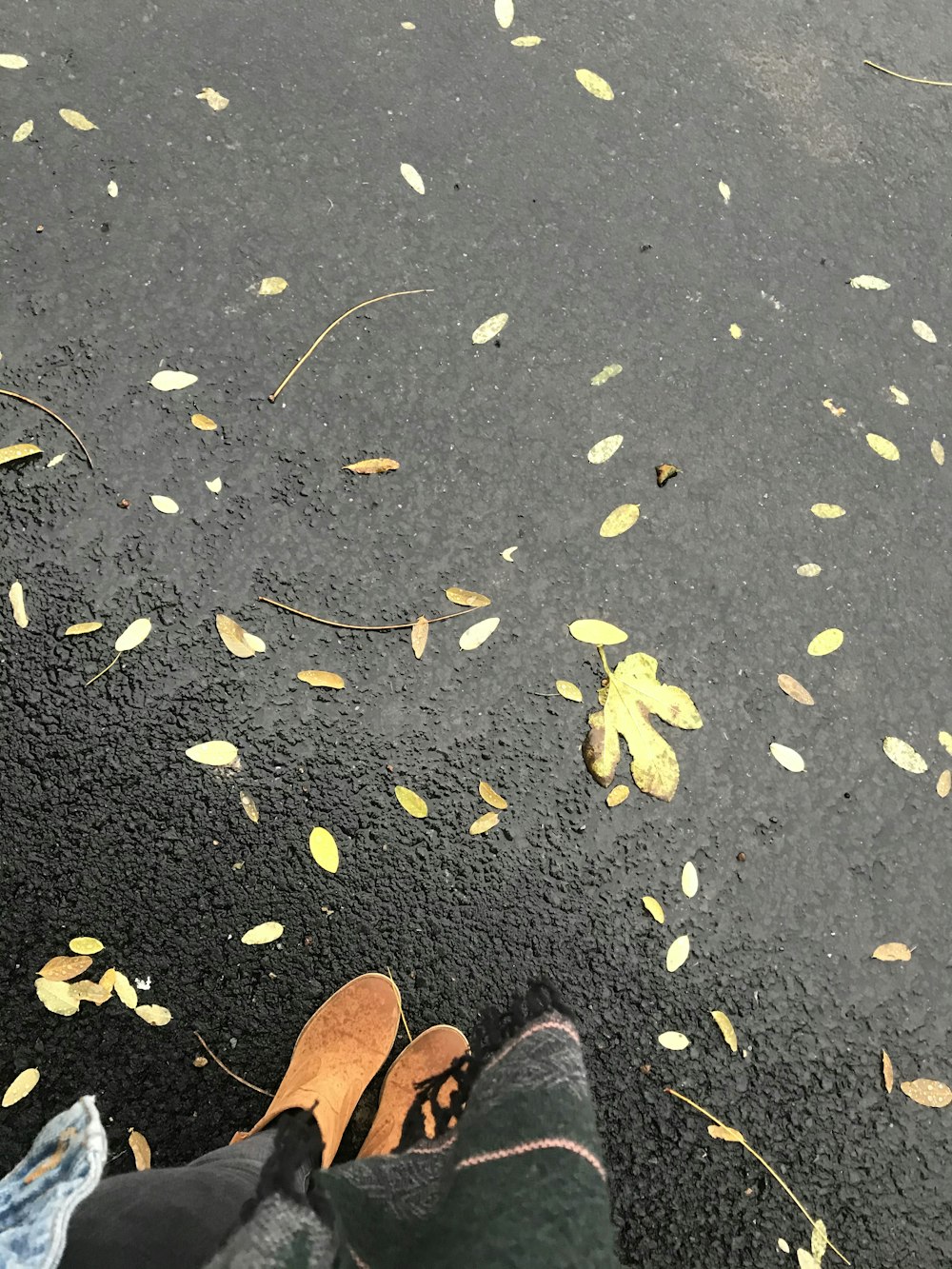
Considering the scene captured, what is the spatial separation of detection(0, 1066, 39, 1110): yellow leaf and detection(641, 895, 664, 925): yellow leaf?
1.41 meters

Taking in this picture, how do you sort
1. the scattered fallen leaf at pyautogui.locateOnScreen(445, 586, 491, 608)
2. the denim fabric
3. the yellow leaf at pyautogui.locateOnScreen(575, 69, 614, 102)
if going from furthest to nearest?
the yellow leaf at pyautogui.locateOnScreen(575, 69, 614, 102)
the scattered fallen leaf at pyautogui.locateOnScreen(445, 586, 491, 608)
the denim fabric

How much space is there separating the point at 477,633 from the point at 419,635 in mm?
146

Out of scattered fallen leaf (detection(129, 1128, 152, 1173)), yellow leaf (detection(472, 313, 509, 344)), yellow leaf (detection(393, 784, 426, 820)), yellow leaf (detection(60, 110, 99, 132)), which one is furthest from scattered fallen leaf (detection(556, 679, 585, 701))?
yellow leaf (detection(60, 110, 99, 132))

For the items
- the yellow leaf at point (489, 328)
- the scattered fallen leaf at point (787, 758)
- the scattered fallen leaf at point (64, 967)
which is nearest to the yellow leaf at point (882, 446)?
the scattered fallen leaf at point (787, 758)

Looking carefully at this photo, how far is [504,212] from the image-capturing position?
2447 mm

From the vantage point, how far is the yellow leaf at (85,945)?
A: 1.92 meters

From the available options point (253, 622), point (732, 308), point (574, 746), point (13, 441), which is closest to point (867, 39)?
point (732, 308)

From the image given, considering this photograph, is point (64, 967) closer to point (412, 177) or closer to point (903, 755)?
point (903, 755)

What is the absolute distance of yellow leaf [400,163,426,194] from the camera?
7.95 ft

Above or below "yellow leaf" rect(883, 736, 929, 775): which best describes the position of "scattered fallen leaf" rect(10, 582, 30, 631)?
below

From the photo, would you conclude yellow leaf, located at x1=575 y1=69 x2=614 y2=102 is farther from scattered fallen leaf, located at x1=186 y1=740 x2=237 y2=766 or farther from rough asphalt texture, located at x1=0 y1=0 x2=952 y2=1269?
scattered fallen leaf, located at x1=186 y1=740 x2=237 y2=766

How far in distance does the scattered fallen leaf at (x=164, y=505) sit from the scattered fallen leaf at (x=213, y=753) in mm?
579

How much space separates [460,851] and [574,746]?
375 millimetres

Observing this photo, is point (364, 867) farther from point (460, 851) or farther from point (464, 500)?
point (464, 500)
